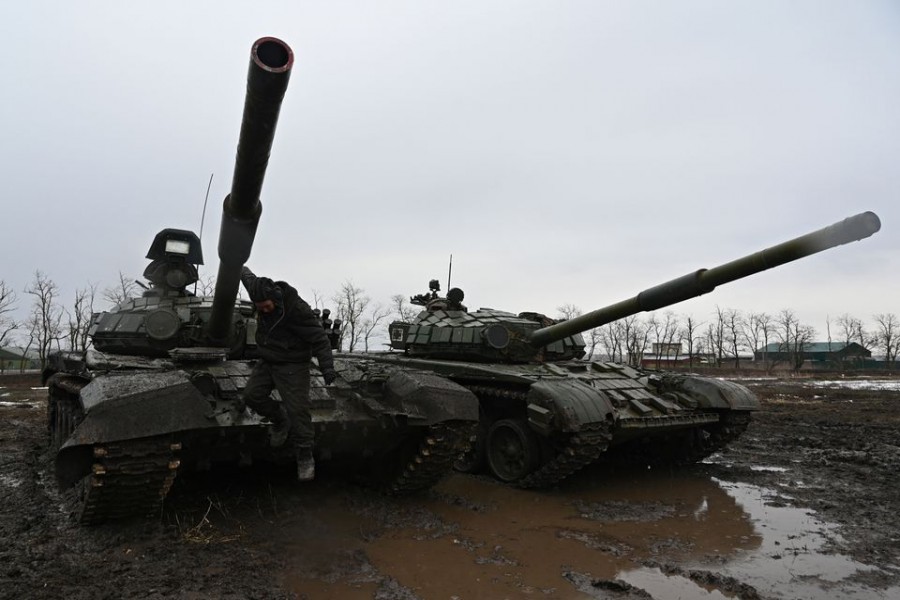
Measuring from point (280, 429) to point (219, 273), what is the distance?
56.9 inches

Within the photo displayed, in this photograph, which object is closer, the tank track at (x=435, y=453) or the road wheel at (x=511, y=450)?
the tank track at (x=435, y=453)

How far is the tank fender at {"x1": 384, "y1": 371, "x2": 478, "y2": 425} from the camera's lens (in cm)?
605

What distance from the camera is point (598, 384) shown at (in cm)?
832

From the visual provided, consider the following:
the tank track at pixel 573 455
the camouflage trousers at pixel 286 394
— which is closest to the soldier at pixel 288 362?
the camouflage trousers at pixel 286 394

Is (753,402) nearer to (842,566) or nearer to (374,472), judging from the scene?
(842,566)

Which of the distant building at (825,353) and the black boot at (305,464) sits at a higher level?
the distant building at (825,353)

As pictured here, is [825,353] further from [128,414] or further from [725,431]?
[128,414]

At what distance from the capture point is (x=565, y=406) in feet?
22.7

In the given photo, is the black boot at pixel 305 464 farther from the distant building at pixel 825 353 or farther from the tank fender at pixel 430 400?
the distant building at pixel 825 353

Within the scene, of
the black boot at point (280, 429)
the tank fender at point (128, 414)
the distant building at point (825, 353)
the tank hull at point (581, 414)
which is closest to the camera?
the tank fender at point (128, 414)

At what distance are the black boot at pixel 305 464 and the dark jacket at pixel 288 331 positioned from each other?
2.37 ft

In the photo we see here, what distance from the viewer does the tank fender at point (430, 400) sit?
605 cm

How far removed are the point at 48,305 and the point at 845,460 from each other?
39.0 m

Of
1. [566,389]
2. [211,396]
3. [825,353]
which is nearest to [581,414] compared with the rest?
[566,389]
